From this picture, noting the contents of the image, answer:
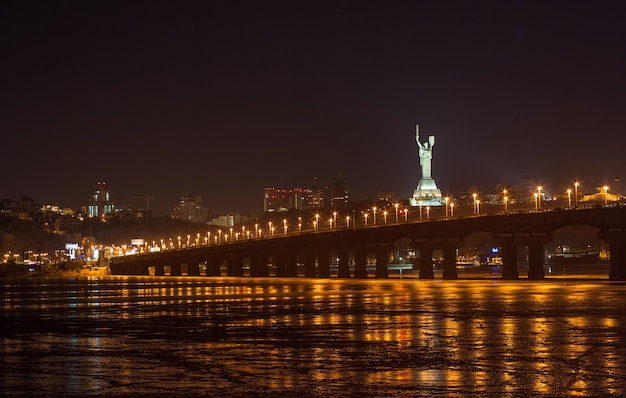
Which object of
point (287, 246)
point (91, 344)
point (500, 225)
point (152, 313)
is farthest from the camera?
point (287, 246)

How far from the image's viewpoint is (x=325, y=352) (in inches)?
991

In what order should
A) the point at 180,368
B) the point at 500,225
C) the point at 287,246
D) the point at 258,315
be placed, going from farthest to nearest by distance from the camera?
the point at 287,246, the point at 500,225, the point at 258,315, the point at 180,368

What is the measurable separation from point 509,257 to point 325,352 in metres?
74.3

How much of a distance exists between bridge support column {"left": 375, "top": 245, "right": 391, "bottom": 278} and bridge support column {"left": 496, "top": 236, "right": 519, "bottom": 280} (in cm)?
2124

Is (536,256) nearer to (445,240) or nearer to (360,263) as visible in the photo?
(445,240)

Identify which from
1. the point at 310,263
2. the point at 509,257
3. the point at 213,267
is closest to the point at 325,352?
Answer: the point at 509,257

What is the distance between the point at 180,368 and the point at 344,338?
777cm

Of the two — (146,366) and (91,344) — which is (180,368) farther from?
(91,344)

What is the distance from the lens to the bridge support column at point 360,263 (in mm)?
120394

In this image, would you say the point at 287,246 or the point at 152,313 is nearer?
the point at 152,313

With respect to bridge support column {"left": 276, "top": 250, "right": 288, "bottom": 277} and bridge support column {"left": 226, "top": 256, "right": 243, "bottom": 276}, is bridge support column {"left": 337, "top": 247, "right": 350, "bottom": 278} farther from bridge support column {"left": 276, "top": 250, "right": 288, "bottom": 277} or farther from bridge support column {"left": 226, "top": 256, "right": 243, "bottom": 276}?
bridge support column {"left": 226, "top": 256, "right": 243, "bottom": 276}

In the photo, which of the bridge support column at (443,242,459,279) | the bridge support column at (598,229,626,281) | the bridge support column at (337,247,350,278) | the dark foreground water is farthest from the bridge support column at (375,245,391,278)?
the dark foreground water

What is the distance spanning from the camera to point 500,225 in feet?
331

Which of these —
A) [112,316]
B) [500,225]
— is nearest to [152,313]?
[112,316]
